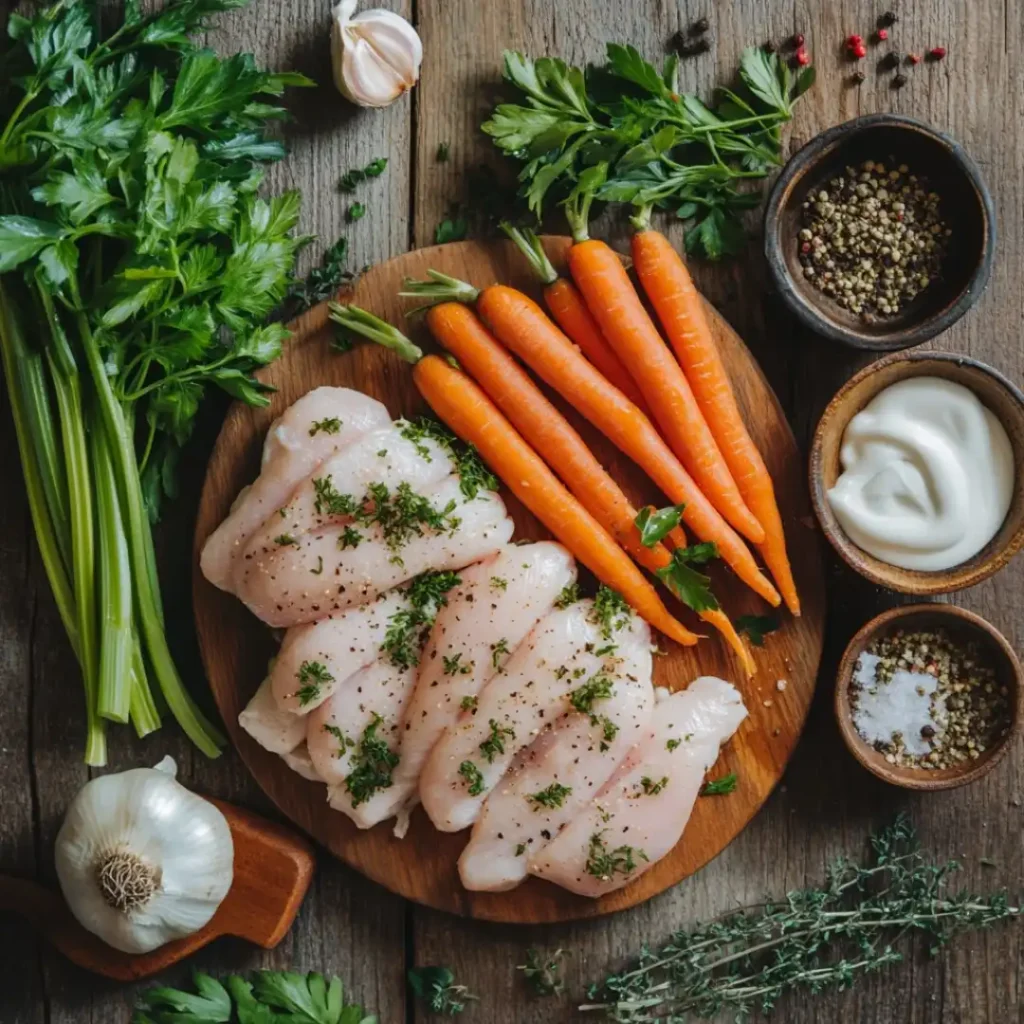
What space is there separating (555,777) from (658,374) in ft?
3.12

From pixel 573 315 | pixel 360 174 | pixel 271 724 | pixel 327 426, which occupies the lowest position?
pixel 271 724

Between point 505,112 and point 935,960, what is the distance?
7.59 feet

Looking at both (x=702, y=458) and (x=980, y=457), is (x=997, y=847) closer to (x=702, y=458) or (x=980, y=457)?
(x=980, y=457)

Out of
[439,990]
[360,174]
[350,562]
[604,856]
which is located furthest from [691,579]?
[360,174]

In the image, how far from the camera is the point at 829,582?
9.04ft

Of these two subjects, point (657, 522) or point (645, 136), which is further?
point (645, 136)

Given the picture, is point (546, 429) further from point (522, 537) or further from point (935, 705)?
point (935, 705)

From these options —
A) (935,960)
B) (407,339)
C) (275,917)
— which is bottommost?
(935,960)

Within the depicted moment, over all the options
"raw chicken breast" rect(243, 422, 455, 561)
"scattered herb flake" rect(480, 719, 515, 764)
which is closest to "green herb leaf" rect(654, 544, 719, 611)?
"scattered herb flake" rect(480, 719, 515, 764)

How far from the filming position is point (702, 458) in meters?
2.62

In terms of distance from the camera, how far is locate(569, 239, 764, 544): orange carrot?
8.50 ft

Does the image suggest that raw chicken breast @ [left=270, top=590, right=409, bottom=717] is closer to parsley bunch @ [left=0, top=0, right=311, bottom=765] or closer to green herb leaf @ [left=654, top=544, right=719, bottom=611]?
parsley bunch @ [left=0, top=0, right=311, bottom=765]

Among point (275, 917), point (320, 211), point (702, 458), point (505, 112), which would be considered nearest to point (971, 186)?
point (702, 458)

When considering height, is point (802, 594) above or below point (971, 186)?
below
